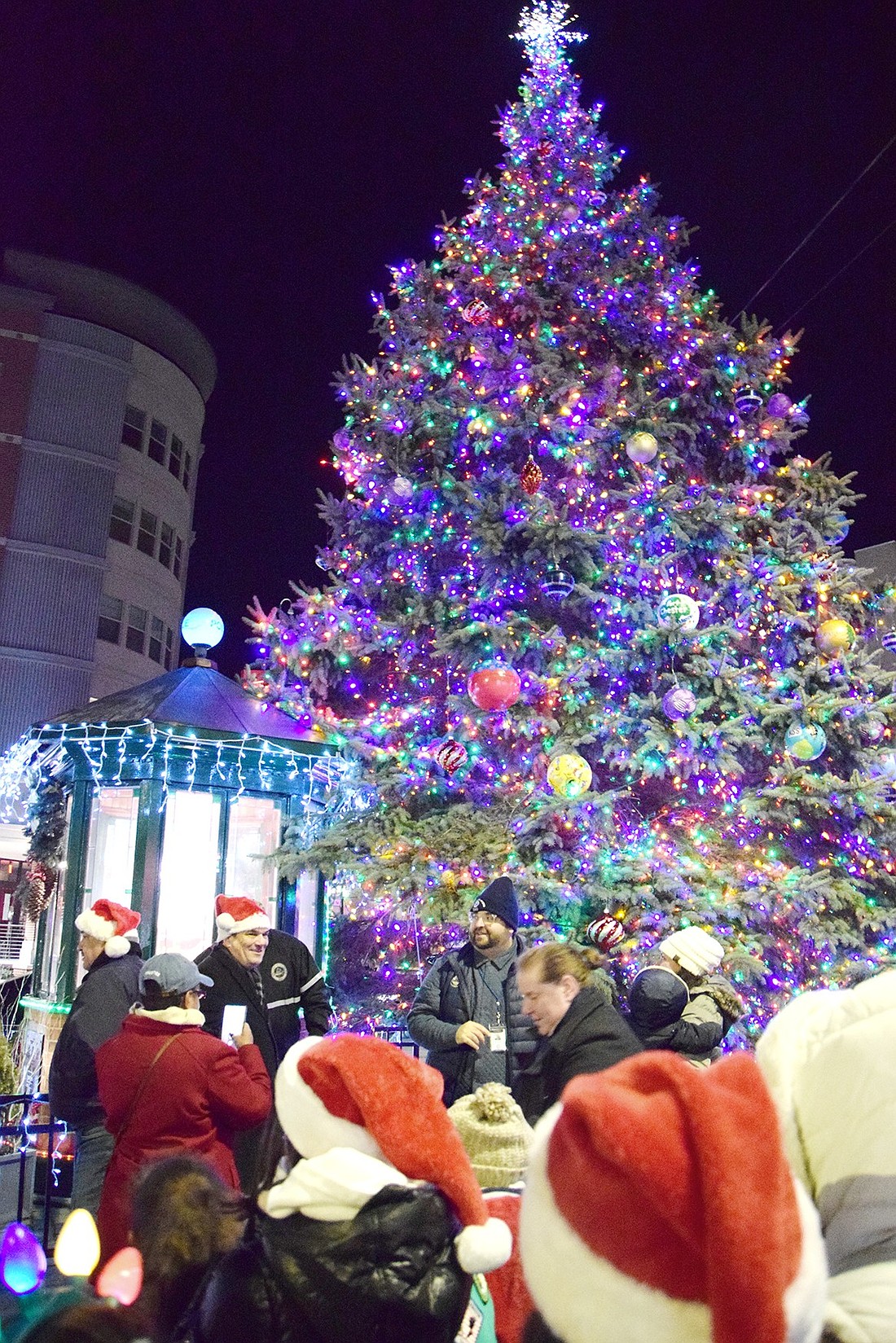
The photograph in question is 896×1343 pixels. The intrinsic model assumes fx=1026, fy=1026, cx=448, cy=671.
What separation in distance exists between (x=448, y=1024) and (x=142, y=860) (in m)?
6.31

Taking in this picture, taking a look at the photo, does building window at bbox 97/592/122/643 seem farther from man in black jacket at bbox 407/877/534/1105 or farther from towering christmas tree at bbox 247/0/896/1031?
man in black jacket at bbox 407/877/534/1105

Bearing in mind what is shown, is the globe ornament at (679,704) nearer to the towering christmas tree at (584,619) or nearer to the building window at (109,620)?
the towering christmas tree at (584,619)

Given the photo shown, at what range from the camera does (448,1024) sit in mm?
5613

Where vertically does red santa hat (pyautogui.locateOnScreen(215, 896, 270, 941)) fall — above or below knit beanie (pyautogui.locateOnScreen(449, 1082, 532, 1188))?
above

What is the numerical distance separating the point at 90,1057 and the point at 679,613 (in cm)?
670

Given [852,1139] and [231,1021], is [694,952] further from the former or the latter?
[852,1139]

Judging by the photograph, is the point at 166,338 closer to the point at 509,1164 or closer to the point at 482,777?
the point at 482,777

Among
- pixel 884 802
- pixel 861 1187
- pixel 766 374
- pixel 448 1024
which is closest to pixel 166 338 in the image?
pixel 766 374

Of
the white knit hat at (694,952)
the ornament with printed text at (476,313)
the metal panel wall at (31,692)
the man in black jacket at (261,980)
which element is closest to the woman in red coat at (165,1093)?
the man in black jacket at (261,980)

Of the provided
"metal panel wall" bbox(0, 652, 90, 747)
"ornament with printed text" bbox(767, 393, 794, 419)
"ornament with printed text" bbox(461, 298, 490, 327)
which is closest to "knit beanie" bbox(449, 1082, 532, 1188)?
"ornament with printed text" bbox(461, 298, 490, 327)

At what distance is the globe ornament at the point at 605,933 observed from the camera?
28.9 feet

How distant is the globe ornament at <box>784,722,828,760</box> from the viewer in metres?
9.77

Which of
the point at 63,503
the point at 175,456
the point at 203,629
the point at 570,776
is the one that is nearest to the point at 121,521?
the point at 63,503

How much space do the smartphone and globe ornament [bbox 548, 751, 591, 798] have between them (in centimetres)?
404
